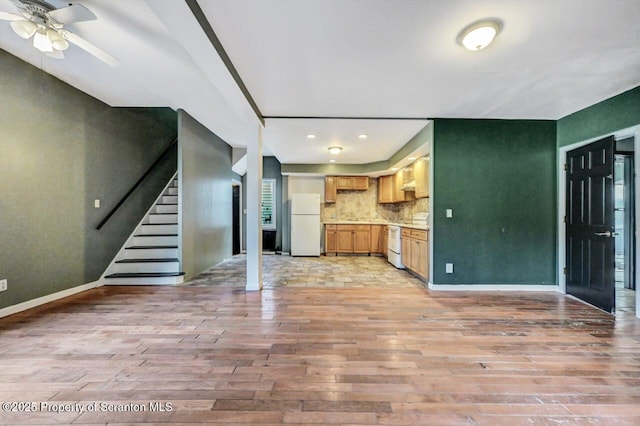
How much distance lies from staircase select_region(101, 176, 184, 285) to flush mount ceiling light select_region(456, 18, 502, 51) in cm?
458

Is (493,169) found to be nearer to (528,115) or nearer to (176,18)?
(528,115)

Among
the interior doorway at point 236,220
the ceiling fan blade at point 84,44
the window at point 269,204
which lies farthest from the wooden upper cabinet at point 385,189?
the ceiling fan blade at point 84,44

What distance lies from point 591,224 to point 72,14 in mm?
5478

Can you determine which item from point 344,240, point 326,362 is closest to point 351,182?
point 344,240

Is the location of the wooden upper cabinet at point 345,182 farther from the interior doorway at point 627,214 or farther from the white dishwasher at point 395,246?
the interior doorway at point 627,214

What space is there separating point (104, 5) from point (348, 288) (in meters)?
3.88

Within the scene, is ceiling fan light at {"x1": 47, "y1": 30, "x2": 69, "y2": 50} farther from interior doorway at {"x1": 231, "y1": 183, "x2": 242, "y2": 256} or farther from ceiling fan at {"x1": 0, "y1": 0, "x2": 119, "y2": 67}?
interior doorway at {"x1": 231, "y1": 183, "x2": 242, "y2": 256}

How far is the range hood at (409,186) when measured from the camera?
5839 mm

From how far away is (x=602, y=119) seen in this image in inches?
132

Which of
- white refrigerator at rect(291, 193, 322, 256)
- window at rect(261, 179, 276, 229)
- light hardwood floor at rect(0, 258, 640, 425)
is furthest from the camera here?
window at rect(261, 179, 276, 229)

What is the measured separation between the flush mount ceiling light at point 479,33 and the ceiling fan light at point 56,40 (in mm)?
3127

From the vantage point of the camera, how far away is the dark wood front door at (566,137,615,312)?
321cm

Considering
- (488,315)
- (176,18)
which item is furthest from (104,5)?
(488,315)

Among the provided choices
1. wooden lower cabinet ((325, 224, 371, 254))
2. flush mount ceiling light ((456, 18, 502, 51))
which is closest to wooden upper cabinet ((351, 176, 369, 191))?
wooden lower cabinet ((325, 224, 371, 254))
